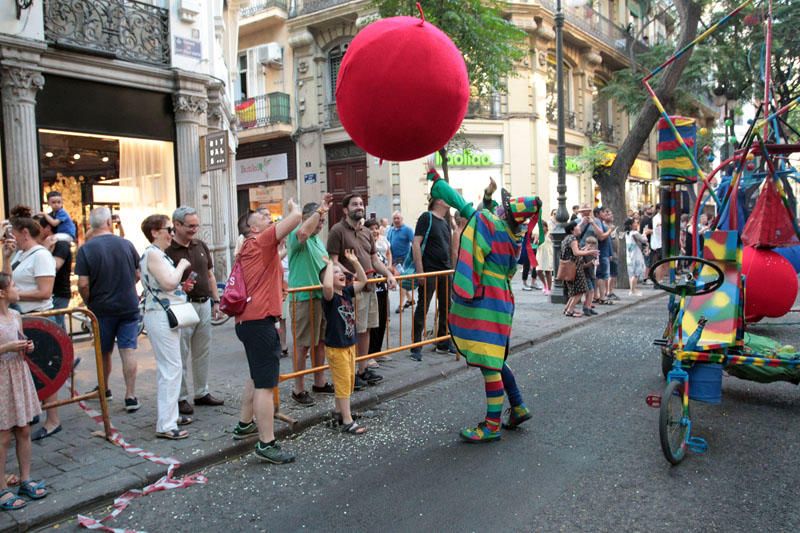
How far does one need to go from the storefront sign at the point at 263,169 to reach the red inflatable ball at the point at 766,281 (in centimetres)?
2002

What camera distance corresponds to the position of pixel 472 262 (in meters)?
4.69

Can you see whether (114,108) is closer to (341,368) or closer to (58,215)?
(58,215)

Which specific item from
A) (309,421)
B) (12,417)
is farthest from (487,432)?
(12,417)

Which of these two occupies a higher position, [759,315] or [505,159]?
[505,159]

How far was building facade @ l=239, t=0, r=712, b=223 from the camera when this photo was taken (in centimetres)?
2150

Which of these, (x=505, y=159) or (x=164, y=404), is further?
(x=505, y=159)

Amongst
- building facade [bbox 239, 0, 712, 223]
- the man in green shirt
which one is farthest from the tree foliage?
building facade [bbox 239, 0, 712, 223]

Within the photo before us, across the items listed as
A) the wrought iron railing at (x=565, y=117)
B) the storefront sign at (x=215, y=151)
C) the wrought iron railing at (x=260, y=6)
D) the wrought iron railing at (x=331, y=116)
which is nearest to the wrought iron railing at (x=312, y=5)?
the wrought iron railing at (x=260, y=6)

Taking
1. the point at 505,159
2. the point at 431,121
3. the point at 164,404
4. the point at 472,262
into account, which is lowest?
the point at 164,404

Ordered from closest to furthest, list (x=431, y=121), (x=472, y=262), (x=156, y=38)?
(x=431, y=121)
(x=472, y=262)
(x=156, y=38)

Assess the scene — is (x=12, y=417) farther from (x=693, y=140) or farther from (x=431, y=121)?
(x=693, y=140)

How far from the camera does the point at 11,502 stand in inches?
147

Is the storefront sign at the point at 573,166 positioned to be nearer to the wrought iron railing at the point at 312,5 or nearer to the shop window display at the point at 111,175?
the wrought iron railing at the point at 312,5

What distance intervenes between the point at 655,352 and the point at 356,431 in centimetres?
447
